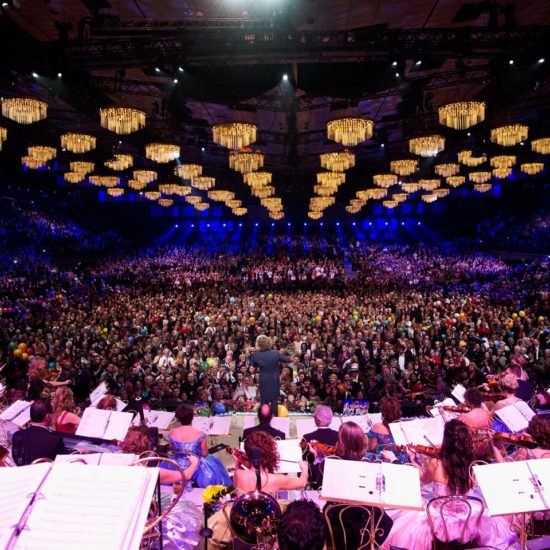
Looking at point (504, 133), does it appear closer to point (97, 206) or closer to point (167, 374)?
point (167, 374)

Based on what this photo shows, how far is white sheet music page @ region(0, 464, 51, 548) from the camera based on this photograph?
1.95m

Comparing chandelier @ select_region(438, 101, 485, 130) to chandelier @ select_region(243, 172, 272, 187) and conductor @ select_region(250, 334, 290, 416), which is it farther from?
chandelier @ select_region(243, 172, 272, 187)

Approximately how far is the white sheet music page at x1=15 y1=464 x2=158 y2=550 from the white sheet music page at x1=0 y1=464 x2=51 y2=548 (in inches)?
1.7

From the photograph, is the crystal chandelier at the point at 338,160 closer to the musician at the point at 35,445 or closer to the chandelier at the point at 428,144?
the chandelier at the point at 428,144

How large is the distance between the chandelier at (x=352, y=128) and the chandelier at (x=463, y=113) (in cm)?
113

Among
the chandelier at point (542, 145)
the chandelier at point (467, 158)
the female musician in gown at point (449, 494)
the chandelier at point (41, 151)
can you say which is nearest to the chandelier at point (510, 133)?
the chandelier at point (542, 145)

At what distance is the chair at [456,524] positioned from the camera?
121 inches

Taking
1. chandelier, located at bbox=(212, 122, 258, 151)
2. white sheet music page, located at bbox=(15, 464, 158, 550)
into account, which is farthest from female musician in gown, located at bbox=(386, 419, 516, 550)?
chandelier, located at bbox=(212, 122, 258, 151)

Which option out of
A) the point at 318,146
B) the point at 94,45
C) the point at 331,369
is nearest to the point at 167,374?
the point at 331,369

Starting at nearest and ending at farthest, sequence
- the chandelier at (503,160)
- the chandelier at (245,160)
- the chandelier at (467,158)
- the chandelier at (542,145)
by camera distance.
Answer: the chandelier at (542,145), the chandelier at (245,160), the chandelier at (503,160), the chandelier at (467,158)

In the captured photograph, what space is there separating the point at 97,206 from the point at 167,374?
27.6 m

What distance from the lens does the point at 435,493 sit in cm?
364

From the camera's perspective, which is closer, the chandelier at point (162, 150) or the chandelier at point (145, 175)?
the chandelier at point (162, 150)

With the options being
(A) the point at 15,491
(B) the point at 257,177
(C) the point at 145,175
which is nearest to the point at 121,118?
(C) the point at 145,175
